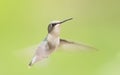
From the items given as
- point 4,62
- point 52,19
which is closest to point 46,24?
point 52,19

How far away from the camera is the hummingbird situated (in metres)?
1.75

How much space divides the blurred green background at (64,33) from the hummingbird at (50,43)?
1.1 inches

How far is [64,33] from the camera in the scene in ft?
5.85

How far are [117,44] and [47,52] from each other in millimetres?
405

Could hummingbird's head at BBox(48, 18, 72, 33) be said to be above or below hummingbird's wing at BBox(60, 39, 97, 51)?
above

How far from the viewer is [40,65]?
1.78 metres

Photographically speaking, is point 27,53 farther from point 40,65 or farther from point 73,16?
point 73,16

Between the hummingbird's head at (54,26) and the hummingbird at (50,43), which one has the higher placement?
the hummingbird's head at (54,26)

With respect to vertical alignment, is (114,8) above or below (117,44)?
above

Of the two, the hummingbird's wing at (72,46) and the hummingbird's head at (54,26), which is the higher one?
the hummingbird's head at (54,26)

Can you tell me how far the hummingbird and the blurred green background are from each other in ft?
0.09

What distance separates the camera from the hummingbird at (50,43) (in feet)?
5.73

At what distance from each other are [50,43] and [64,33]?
4.1 inches

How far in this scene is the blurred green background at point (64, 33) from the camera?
179cm
